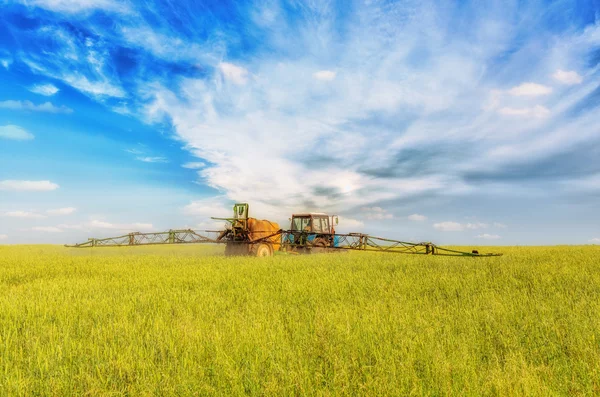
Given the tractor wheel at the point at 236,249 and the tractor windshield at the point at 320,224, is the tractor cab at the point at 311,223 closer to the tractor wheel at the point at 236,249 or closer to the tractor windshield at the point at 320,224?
the tractor windshield at the point at 320,224

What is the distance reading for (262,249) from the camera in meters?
17.2

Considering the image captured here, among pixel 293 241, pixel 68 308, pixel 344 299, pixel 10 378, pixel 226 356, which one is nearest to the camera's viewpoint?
pixel 10 378

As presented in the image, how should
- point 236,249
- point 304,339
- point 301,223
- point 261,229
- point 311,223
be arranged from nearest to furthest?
1. point 304,339
2. point 236,249
3. point 261,229
4. point 311,223
5. point 301,223

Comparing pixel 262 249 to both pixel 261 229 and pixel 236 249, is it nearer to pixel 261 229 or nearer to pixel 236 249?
pixel 261 229

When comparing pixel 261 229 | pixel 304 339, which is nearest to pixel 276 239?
pixel 261 229

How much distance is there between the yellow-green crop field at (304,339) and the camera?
10.1 feet

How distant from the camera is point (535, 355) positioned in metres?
3.93

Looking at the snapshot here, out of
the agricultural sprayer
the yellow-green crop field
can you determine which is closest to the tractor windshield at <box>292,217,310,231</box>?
the agricultural sprayer

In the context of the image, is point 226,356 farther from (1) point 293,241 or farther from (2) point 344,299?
(1) point 293,241

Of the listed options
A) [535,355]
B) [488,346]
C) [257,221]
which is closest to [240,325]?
[488,346]

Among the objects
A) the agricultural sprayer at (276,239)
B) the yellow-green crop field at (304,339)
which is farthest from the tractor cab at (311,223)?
the yellow-green crop field at (304,339)

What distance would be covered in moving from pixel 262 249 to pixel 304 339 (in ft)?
43.6

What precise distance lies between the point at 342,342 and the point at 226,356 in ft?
4.63

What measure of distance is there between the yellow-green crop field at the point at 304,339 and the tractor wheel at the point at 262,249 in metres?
8.56
